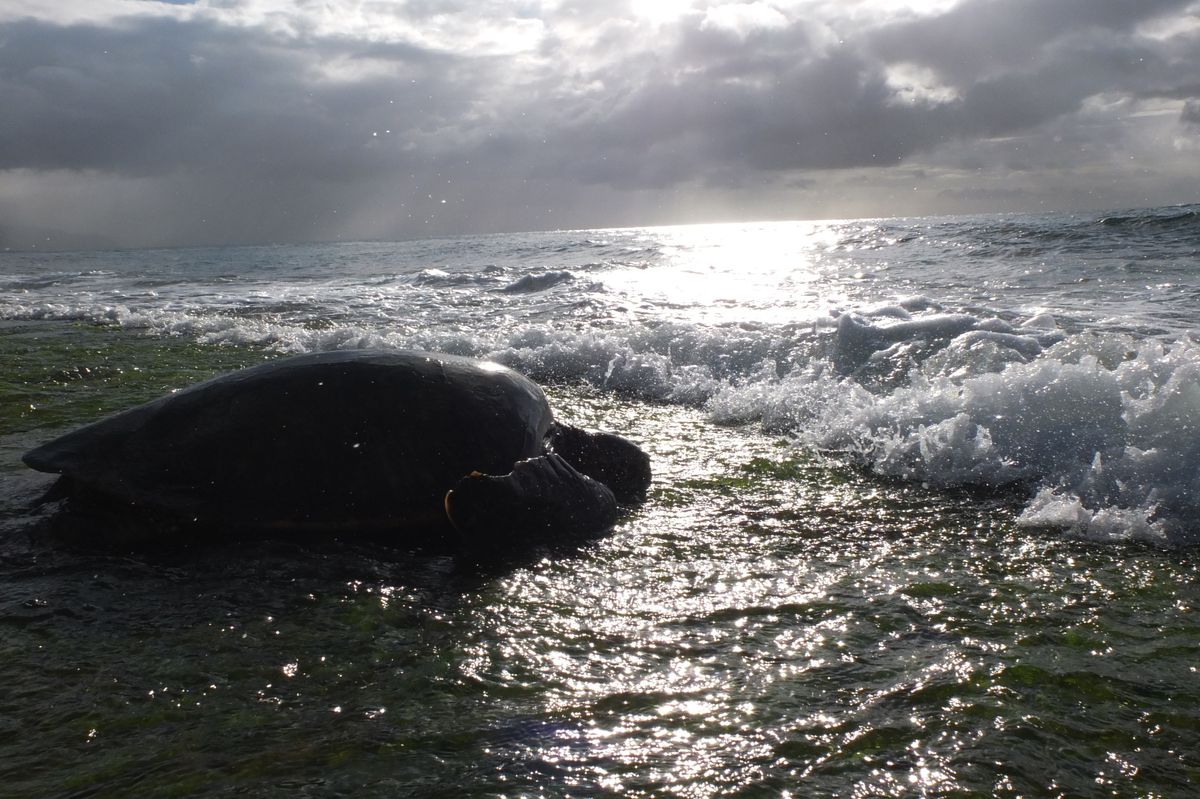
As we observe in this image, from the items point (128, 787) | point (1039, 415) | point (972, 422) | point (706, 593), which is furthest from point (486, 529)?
point (1039, 415)

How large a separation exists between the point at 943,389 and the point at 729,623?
9.50ft

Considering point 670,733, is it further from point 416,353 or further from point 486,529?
point 416,353

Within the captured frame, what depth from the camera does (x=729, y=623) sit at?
2.56 meters

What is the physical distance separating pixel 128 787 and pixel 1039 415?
4305mm

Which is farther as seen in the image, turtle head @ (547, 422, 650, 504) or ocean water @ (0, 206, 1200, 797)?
turtle head @ (547, 422, 650, 504)

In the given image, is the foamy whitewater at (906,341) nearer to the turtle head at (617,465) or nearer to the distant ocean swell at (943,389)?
the distant ocean swell at (943,389)

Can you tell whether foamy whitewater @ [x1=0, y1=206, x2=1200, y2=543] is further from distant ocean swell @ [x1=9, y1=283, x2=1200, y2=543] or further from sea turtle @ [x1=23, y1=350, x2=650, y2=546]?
sea turtle @ [x1=23, y1=350, x2=650, y2=546]

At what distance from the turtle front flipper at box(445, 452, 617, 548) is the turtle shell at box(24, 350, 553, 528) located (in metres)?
0.26

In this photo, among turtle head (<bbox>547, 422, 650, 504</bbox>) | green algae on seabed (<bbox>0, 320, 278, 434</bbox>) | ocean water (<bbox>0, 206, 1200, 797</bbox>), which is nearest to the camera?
ocean water (<bbox>0, 206, 1200, 797</bbox>)

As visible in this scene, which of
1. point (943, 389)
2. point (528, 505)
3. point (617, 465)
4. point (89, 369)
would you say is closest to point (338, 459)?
point (528, 505)

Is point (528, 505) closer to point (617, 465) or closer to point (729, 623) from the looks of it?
point (617, 465)

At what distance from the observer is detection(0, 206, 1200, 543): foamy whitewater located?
404cm

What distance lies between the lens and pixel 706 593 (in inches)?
110

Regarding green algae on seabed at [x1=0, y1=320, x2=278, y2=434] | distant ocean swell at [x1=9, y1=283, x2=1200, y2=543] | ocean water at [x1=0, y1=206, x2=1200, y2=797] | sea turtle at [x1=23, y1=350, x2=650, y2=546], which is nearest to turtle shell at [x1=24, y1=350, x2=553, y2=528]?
sea turtle at [x1=23, y1=350, x2=650, y2=546]
